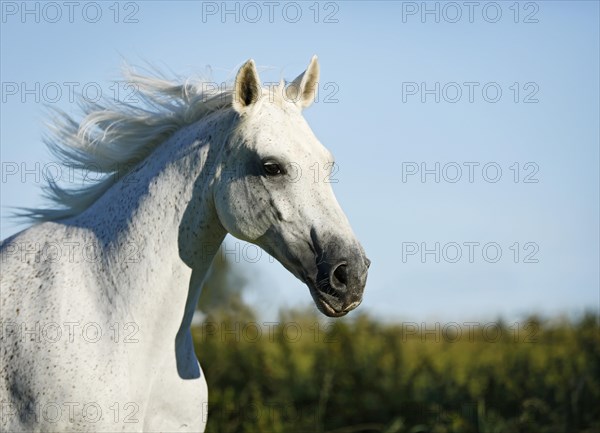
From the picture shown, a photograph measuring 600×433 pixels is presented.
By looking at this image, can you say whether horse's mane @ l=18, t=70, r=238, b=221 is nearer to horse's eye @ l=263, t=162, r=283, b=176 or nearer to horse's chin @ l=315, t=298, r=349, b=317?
horse's eye @ l=263, t=162, r=283, b=176

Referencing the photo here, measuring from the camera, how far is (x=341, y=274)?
12.2 feet

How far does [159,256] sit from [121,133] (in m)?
0.84

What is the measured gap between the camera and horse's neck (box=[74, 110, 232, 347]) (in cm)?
405

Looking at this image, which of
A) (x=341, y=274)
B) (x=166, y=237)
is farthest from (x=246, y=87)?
(x=341, y=274)

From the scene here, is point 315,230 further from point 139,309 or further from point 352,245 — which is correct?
point 139,309

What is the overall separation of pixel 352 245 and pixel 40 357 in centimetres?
152

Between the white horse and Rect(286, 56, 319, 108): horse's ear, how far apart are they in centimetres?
1

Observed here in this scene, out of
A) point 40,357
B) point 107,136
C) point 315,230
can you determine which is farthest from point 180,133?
point 40,357

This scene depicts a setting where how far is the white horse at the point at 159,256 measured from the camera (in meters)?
3.77

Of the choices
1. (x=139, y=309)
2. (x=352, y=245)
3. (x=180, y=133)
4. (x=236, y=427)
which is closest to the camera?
(x=352, y=245)

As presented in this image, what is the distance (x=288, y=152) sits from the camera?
155 inches

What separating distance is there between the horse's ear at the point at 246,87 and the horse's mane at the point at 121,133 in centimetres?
28

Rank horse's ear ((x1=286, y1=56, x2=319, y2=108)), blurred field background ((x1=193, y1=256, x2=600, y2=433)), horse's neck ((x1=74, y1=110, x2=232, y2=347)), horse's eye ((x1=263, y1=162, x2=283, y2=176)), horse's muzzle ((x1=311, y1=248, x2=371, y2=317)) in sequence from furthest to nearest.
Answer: blurred field background ((x1=193, y1=256, x2=600, y2=433)) < horse's ear ((x1=286, y1=56, x2=319, y2=108)) < horse's neck ((x1=74, y1=110, x2=232, y2=347)) < horse's eye ((x1=263, y1=162, x2=283, y2=176)) < horse's muzzle ((x1=311, y1=248, x2=371, y2=317))

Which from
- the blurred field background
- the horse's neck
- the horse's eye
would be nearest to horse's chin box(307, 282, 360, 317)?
the horse's eye
